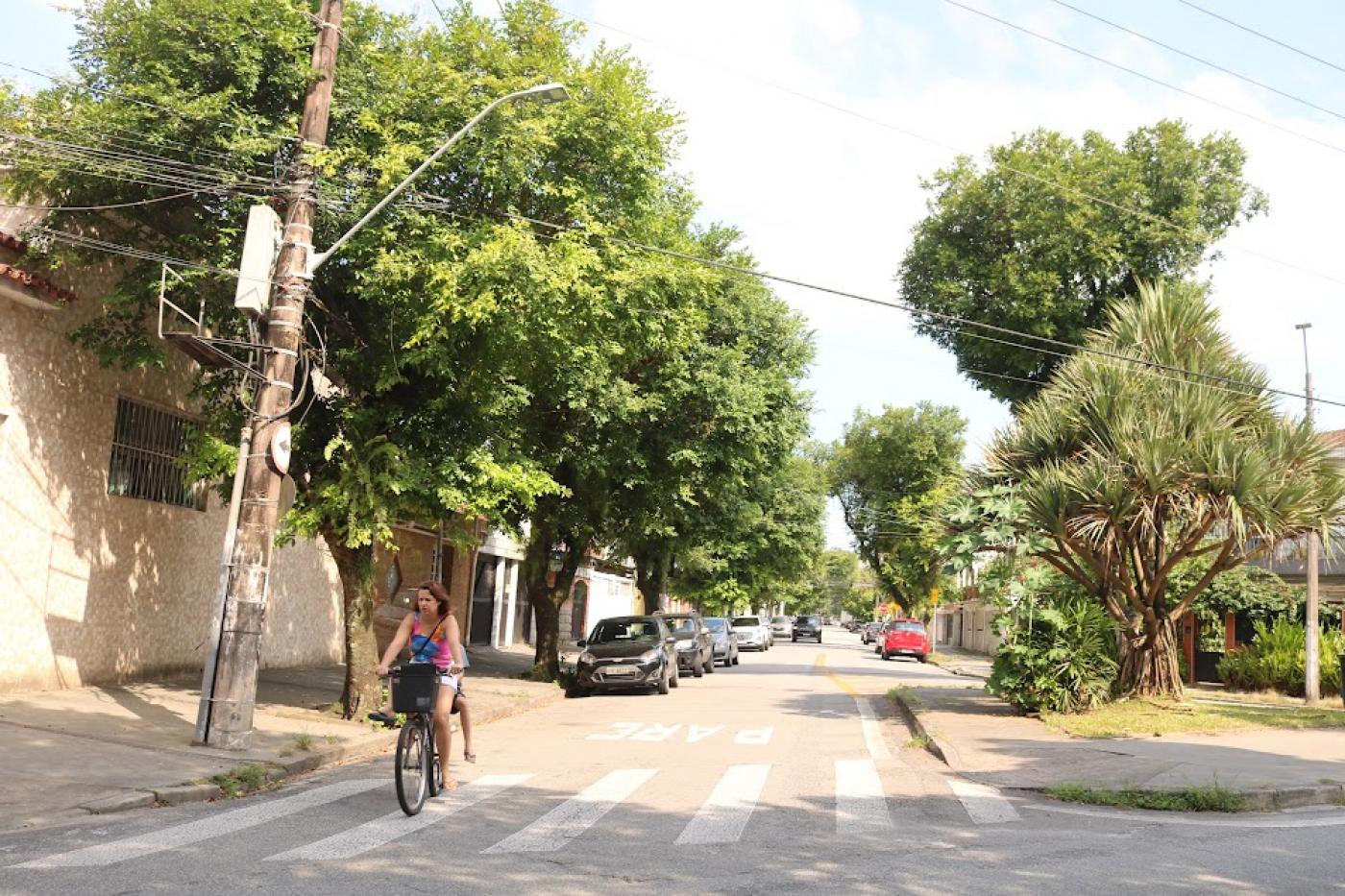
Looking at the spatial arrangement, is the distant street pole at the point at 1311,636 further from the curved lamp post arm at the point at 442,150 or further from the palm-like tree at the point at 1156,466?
the curved lamp post arm at the point at 442,150

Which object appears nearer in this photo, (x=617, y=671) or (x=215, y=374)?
(x=215, y=374)

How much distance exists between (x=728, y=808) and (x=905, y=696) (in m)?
12.0

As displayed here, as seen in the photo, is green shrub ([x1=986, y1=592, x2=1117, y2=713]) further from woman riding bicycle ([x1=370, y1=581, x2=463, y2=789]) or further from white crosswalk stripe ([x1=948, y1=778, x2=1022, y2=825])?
woman riding bicycle ([x1=370, y1=581, x2=463, y2=789])

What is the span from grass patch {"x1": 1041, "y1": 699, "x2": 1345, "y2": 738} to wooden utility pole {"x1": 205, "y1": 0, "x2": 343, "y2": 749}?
9.75 metres

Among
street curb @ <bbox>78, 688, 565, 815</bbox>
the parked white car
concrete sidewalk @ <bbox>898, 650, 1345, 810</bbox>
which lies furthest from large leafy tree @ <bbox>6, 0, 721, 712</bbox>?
the parked white car

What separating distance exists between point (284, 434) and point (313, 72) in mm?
3771

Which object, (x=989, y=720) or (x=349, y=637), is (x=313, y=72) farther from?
(x=989, y=720)

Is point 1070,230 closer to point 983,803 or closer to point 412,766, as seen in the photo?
point 983,803

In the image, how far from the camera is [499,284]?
469 inches

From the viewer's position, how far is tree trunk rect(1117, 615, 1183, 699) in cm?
1689

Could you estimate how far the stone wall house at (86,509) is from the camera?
13023mm

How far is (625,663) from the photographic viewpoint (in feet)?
71.5

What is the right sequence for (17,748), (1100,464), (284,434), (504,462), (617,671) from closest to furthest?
(17,748)
(284,434)
(504,462)
(1100,464)
(617,671)

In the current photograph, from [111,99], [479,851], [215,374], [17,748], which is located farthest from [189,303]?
[479,851]
